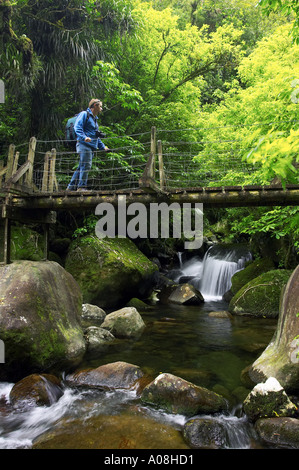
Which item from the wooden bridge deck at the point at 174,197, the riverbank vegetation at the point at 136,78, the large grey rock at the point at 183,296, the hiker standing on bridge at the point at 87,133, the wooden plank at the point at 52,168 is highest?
the riverbank vegetation at the point at 136,78

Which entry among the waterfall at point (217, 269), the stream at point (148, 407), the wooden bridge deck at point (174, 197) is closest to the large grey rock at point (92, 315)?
the stream at point (148, 407)

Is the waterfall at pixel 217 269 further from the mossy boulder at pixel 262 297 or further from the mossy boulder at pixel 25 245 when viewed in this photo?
the mossy boulder at pixel 25 245

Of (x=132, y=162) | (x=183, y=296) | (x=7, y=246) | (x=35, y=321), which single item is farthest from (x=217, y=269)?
(x=35, y=321)

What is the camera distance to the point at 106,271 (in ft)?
31.6

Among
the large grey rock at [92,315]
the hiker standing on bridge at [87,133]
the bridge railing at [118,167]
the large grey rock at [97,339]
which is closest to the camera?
the large grey rock at [97,339]

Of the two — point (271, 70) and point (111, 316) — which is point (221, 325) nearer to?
point (111, 316)

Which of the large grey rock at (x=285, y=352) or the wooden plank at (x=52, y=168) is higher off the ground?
the wooden plank at (x=52, y=168)

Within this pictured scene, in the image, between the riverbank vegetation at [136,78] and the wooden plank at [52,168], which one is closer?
the wooden plank at [52,168]

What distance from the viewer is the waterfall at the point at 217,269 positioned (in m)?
12.2

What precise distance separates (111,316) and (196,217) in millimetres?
9734

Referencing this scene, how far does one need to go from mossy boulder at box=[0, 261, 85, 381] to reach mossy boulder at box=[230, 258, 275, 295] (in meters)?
6.20

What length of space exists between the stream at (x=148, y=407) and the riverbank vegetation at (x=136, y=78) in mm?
3025

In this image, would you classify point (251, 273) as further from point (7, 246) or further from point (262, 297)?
point (7, 246)
